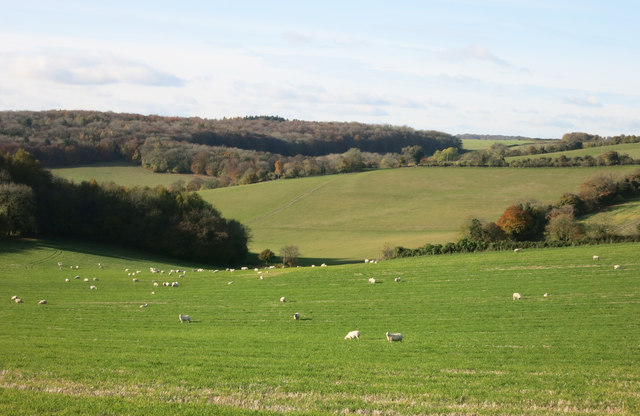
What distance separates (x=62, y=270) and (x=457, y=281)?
3230 centimetres

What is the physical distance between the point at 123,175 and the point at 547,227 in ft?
293

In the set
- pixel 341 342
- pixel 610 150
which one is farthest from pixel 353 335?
pixel 610 150

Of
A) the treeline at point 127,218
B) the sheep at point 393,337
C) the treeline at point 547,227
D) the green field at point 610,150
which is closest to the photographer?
the sheep at point 393,337

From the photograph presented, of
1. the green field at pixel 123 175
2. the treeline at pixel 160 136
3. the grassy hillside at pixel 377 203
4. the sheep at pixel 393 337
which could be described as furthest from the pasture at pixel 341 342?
the treeline at pixel 160 136

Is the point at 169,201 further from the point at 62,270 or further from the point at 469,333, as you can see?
the point at 469,333

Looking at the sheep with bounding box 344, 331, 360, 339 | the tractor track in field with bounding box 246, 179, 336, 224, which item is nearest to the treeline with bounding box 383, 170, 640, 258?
the sheep with bounding box 344, 331, 360, 339

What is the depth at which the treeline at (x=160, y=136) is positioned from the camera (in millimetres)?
120938

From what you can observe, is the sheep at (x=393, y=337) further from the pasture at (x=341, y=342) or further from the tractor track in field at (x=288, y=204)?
the tractor track in field at (x=288, y=204)

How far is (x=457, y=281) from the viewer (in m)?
35.7

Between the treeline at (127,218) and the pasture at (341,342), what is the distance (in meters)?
29.3

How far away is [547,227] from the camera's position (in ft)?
192

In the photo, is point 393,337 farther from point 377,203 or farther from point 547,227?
point 377,203

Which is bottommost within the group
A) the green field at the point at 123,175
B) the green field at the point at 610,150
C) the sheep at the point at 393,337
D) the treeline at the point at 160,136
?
the sheep at the point at 393,337

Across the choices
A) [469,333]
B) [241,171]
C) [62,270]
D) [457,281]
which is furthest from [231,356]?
[241,171]
